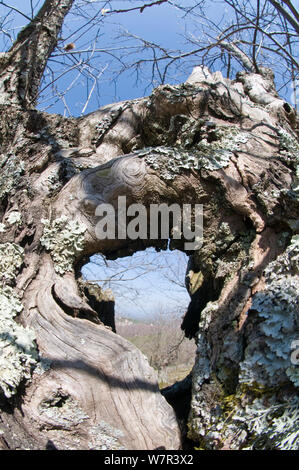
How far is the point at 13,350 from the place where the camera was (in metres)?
1.77

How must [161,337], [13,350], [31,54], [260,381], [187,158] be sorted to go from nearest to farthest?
[260,381]
[13,350]
[187,158]
[31,54]
[161,337]

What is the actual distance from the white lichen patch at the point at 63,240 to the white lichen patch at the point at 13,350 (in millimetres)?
385

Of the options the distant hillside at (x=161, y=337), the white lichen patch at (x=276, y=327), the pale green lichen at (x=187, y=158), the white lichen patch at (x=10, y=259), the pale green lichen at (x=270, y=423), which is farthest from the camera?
the distant hillside at (x=161, y=337)

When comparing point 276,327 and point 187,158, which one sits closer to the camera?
point 276,327

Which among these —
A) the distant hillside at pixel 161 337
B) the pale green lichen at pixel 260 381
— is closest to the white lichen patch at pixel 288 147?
the pale green lichen at pixel 260 381

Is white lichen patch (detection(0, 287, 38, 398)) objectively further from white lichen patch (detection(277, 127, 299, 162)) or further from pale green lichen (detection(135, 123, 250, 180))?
white lichen patch (detection(277, 127, 299, 162))

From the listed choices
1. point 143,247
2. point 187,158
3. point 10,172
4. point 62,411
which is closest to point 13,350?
point 62,411

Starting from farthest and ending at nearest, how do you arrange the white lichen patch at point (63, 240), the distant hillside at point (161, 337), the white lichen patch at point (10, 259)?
the distant hillside at point (161, 337) < the white lichen patch at point (63, 240) < the white lichen patch at point (10, 259)

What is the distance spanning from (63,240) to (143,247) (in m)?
0.61

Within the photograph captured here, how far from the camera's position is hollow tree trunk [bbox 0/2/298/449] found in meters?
1.67

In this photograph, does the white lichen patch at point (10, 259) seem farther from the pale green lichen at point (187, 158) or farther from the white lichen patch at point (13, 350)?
the pale green lichen at point (187, 158)

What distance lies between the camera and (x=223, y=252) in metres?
2.34

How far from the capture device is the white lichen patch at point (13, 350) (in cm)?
167

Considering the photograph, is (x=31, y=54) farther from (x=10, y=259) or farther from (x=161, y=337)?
(x=161, y=337)
